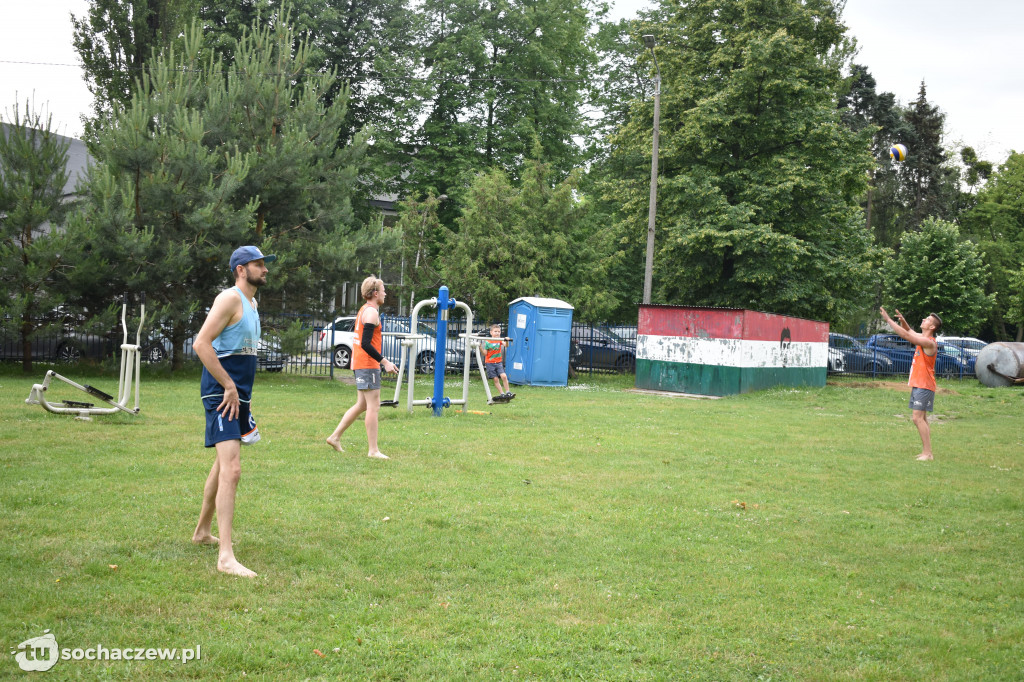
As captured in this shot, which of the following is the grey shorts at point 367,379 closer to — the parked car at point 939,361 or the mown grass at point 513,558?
the mown grass at point 513,558

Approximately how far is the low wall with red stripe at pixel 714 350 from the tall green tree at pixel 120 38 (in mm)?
18152

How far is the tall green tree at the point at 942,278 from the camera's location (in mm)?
44812

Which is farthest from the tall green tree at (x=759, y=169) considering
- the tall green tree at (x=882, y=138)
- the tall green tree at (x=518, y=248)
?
the tall green tree at (x=882, y=138)

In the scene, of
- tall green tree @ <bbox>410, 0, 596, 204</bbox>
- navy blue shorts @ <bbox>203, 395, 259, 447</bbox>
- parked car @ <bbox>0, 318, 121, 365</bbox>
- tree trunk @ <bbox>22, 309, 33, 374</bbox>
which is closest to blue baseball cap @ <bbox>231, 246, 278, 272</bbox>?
navy blue shorts @ <bbox>203, 395, 259, 447</bbox>

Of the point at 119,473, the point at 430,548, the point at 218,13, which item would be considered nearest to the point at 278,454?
the point at 119,473

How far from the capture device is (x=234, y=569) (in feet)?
16.8

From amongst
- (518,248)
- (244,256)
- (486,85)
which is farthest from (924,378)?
(486,85)

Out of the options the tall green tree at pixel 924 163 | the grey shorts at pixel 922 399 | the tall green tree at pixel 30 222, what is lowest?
the grey shorts at pixel 922 399

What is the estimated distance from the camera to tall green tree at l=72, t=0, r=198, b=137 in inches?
1060

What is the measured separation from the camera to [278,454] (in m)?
9.58

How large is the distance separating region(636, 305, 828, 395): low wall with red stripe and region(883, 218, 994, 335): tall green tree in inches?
981

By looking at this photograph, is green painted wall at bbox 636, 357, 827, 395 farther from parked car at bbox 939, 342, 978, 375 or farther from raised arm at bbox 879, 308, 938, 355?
parked car at bbox 939, 342, 978, 375

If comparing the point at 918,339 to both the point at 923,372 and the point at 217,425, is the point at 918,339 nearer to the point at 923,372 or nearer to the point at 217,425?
the point at 923,372

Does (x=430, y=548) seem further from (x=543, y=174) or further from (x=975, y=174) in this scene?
(x=975, y=174)
